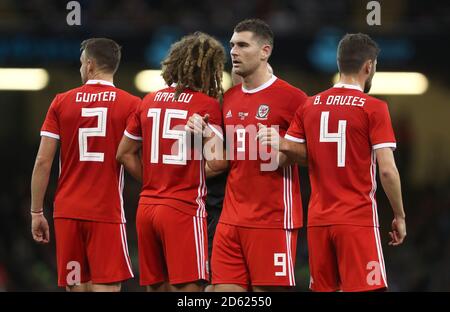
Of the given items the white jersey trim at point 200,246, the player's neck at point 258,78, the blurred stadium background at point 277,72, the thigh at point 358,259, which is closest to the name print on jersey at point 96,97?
the player's neck at point 258,78

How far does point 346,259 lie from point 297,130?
3.23ft

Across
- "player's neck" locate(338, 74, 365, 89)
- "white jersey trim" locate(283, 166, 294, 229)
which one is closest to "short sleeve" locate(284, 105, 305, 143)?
"white jersey trim" locate(283, 166, 294, 229)

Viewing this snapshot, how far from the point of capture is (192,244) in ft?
25.6

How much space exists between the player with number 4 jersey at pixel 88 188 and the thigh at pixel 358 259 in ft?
5.66

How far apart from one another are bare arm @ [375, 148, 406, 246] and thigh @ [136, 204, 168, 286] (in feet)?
5.62

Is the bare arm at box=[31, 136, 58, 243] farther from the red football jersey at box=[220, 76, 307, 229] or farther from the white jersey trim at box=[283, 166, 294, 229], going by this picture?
the white jersey trim at box=[283, 166, 294, 229]

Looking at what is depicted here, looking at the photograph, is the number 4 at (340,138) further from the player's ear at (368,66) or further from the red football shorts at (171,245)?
the red football shorts at (171,245)

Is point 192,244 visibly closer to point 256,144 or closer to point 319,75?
point 256,144

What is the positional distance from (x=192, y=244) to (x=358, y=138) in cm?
144

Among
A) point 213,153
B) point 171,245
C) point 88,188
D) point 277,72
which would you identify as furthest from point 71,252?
point 277,72

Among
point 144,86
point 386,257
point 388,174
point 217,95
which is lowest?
point 386,257

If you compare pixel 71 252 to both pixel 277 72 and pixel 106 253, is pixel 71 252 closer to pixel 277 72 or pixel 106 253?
pixel 106 253

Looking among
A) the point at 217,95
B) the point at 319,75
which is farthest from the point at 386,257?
the point at 217,95

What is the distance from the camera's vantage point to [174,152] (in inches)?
305
